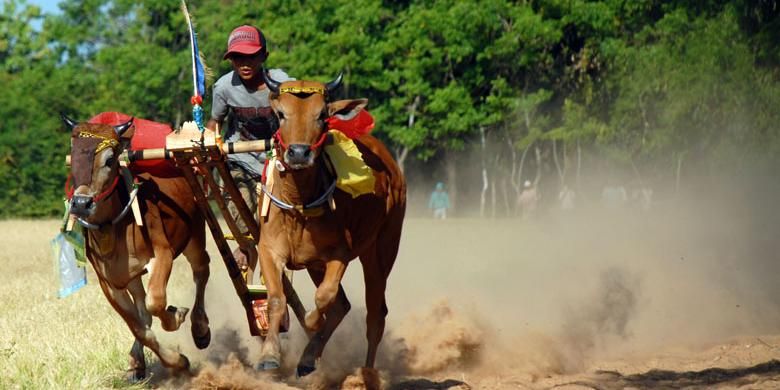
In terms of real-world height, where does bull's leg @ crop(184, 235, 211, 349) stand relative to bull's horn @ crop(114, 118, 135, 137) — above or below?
below

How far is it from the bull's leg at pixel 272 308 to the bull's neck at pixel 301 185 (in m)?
0.50

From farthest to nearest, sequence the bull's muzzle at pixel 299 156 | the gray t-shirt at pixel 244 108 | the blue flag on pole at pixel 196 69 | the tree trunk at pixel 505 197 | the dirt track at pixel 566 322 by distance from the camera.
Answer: the tree trunk at pixel 505 197 < the dirt track at pixel 566 322 < the gray t-shirt at pixel 244 108 < the blue flag on pole at pixel 196 69 < the bull's muzzle at pixel 299 156

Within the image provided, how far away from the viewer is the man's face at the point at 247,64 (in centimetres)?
1069

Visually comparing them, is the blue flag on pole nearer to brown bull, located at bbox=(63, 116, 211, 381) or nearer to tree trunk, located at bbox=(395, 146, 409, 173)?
brown bull, located at bbox=(63, 116, 211, 381)

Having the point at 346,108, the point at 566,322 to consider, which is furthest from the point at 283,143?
the point at 566,322

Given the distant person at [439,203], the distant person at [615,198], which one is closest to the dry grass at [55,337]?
the distant person at [615,198]

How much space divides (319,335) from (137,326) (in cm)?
141

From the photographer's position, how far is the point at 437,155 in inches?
2357

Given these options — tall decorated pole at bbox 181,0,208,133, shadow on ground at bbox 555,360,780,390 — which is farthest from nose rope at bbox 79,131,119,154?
shadow on ground at bbox 555,360,780,390

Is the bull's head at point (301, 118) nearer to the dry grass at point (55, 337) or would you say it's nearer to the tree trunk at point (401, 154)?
the dry grass at point (55, 337)

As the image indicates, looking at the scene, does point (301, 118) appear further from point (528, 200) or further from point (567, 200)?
point (528, 200)

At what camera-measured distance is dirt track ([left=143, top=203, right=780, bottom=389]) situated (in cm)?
1117

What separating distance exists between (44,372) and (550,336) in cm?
552

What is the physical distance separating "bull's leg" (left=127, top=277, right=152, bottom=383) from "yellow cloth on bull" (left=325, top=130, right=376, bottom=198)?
197 cm
